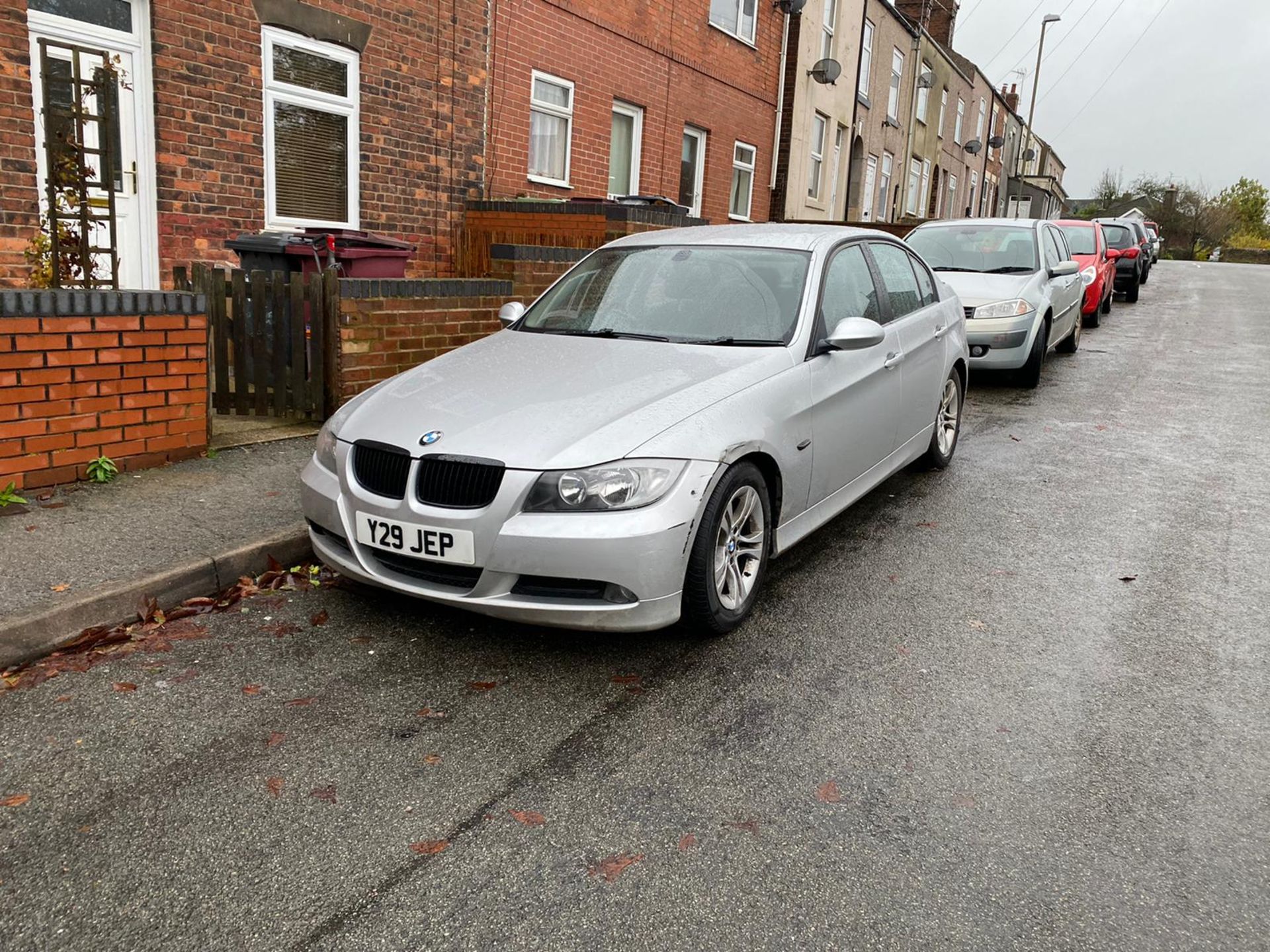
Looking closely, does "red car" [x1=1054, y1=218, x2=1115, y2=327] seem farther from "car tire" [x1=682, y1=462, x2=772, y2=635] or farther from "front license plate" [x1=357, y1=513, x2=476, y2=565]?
"front license plate" [x1=357, y1=513, x2=476, y2=565]

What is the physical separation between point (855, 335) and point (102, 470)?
13.4ft

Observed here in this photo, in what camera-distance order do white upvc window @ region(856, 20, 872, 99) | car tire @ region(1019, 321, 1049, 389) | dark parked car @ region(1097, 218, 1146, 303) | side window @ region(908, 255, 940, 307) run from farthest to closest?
1. white upvc window @ region(856, 20, 872, 99)
2. dark parked car @ region(1097, 218, 1146, 303)
3. car tire @ region(1019, 321, 1049, 389)
4. side window @ region(908, 255, 940, 307)

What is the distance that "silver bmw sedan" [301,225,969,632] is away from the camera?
11.7ft

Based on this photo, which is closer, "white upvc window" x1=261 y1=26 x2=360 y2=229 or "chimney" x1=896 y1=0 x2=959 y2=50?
"white upvc window" x1=261 y1=26 x2=360 y2=229

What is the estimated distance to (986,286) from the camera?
1034 centimetres

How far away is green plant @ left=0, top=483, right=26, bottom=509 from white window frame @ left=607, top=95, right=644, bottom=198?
11.1m

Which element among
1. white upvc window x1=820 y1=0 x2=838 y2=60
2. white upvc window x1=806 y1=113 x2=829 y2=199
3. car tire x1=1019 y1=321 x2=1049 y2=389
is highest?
white upvc window x1=820 y1=0 x2=838 y2=60

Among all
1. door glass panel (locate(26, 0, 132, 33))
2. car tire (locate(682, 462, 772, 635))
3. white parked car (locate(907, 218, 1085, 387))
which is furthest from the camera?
white parked car (locate(907, 218, 1085, 387))

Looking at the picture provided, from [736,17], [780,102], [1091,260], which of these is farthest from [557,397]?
[780,102]

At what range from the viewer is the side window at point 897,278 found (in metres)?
5.82

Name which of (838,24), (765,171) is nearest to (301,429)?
(765,171)

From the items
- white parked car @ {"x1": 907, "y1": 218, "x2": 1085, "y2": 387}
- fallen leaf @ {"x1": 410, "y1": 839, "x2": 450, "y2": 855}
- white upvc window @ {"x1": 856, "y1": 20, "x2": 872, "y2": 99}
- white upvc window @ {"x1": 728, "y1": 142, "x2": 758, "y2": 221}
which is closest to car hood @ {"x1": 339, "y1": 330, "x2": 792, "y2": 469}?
fallen leaf @ {"x1": 410, "y1": 839, "x2": 450, "y2": 855}

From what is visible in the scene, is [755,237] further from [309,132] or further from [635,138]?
[635,138]

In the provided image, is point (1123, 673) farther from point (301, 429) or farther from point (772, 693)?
point (301, 429)
